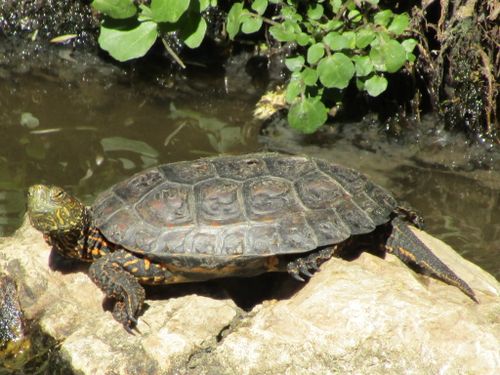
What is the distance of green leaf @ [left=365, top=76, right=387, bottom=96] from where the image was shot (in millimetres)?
6531

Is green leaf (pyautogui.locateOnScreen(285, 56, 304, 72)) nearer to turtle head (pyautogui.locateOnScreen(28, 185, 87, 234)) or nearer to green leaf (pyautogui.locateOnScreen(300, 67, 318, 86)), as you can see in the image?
green leaf (pyautogui.locateOnScreen(300, 67, 318, 86))

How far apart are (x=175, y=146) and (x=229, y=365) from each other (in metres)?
3.56

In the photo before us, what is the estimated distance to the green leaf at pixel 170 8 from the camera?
632 cm

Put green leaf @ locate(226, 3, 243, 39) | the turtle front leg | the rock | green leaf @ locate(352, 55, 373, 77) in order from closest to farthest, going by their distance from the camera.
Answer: the rock → the turtle front leg → green leaf @ locate(352, 55, 373, 77) → green leaf @ locate(226, 3, 243, 39)

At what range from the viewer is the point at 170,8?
20.8 ft

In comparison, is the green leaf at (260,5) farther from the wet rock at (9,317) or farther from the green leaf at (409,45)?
the wet rock at (9,317)

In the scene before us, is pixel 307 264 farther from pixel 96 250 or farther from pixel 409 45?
pixel 409 45

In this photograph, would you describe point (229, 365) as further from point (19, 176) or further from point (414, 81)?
point (414, 81)

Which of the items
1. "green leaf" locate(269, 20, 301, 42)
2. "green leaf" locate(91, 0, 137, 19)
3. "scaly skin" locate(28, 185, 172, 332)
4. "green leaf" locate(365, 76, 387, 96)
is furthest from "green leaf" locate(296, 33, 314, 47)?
"scaly skin" locate(28, 185, 172, 332)

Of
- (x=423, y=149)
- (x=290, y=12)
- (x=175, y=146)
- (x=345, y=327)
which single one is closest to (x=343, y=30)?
(x=290, y=12)

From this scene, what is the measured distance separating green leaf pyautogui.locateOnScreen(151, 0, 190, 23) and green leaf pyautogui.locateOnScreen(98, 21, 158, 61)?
32 centimetres

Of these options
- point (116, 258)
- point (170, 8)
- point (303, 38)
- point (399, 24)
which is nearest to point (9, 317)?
point (116, 258)

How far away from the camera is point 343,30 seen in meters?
6.75

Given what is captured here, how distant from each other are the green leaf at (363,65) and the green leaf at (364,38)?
0.12m
